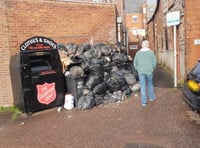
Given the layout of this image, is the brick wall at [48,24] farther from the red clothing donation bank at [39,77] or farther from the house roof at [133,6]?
the house roof at [133,6]

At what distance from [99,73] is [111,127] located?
94.7 inches

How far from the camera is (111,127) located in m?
5.59

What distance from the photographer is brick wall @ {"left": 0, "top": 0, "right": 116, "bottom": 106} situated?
8.14 meters

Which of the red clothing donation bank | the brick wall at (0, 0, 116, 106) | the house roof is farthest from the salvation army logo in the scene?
the house roof

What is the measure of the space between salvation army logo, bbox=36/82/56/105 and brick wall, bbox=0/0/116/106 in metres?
1.64

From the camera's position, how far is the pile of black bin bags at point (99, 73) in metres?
7.42

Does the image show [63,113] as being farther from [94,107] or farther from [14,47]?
[14,47]

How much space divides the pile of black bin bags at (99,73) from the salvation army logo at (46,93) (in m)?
0.65

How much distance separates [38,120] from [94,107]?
5.17 ft

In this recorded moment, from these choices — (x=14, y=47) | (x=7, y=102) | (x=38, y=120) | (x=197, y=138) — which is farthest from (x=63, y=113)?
(x=197, y=138)

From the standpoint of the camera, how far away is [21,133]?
579 centimetres

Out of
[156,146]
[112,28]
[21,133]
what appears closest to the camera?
[156,146]

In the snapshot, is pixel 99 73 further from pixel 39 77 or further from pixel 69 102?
pixel 39 77

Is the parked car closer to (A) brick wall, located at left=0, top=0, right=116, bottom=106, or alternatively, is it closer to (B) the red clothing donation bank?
(B) the red clothing donation bank
